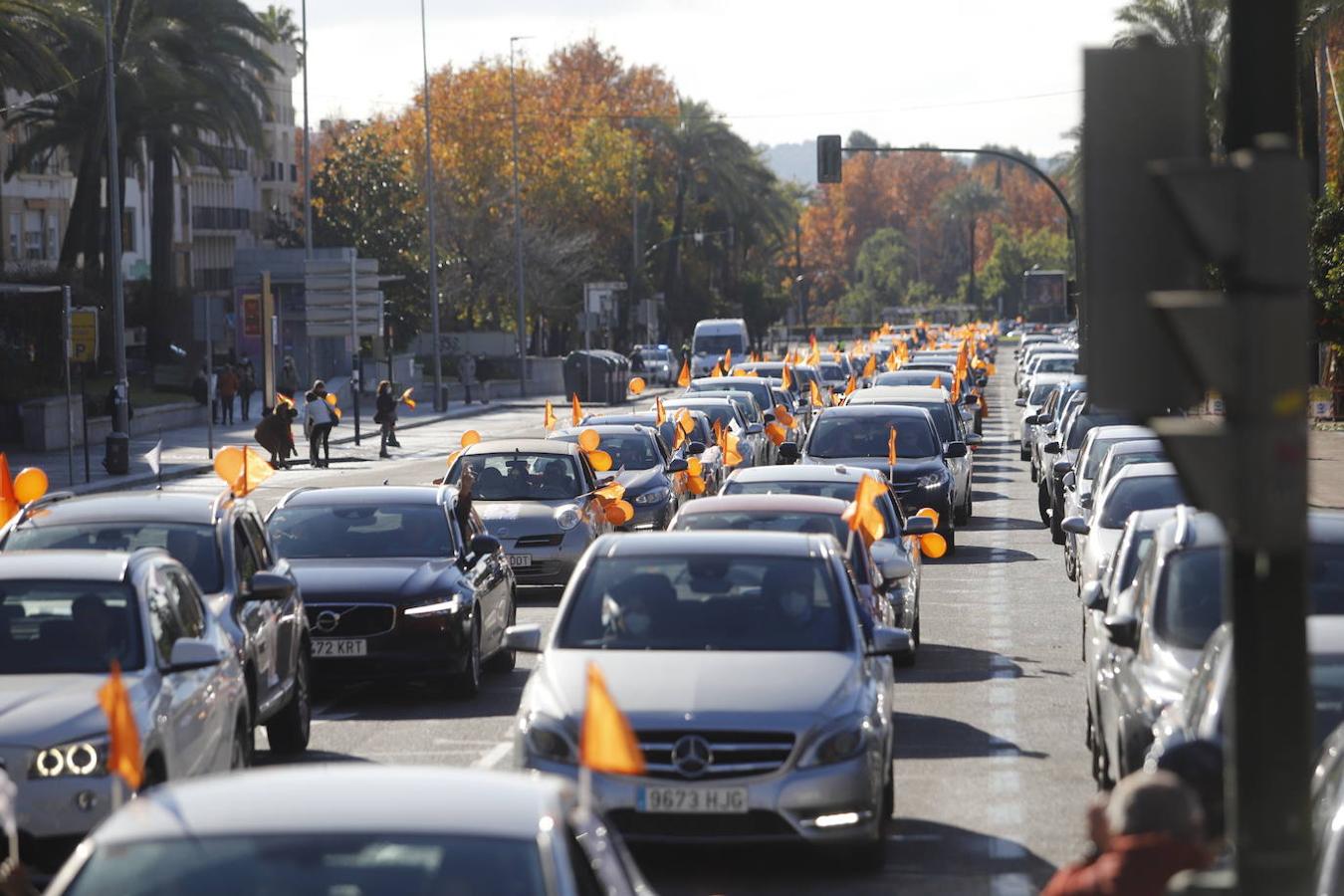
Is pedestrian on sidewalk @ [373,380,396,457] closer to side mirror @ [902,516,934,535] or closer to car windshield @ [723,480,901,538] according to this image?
car windshield @ [723,480,901,538]

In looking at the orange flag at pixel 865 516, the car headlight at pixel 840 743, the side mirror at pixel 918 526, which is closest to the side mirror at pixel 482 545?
the orange flag at pixel 865 516

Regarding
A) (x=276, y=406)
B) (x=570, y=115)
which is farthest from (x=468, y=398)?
(x=276, y=406)

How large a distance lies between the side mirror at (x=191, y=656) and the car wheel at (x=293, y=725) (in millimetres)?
3253

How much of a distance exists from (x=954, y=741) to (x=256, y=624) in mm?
4028

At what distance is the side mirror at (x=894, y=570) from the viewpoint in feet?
52.4

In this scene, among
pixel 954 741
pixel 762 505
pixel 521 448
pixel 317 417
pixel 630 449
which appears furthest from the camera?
pixel 317 417

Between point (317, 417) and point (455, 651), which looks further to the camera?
point (317, 417)

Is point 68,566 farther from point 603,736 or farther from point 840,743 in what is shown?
point 603,736

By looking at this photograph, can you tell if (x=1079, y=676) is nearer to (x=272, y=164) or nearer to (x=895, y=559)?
(x=895, y=559)

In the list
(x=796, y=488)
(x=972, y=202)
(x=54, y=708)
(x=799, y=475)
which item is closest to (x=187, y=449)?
(x=799, y=475)

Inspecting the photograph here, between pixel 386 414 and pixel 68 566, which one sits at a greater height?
pixel 68 566

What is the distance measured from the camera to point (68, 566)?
38.0 ft

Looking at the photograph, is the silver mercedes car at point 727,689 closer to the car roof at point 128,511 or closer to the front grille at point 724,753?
the front grille at point 724,753

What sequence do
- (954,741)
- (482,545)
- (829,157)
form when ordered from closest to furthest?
(954,741)
(482,545)
(829,157)
